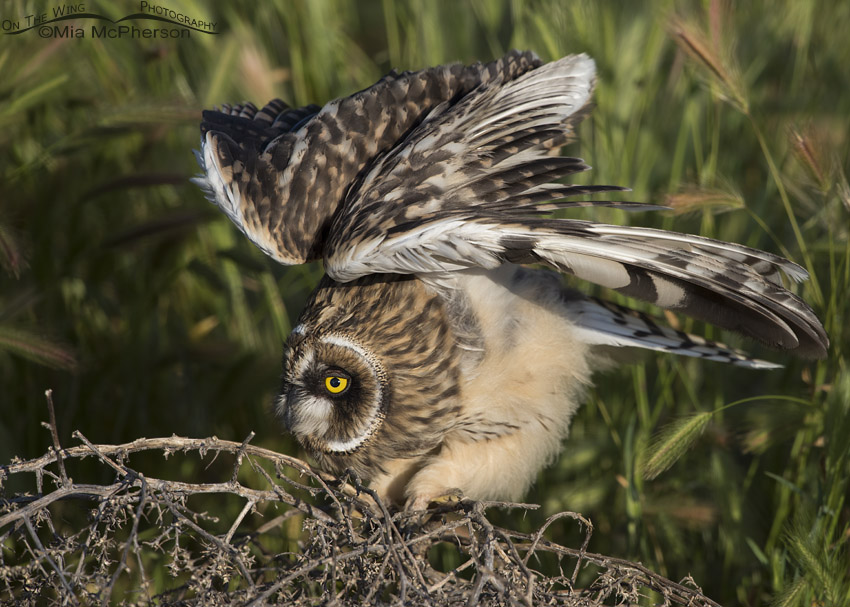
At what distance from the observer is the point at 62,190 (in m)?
2.65

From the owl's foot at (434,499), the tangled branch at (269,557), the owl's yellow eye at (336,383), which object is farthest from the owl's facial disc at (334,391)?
the tangled branch at (269,557)

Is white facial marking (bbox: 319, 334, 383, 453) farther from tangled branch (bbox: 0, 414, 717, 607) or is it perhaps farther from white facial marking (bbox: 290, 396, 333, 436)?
tangled branch (bbox: 0, 414, 717, 607)

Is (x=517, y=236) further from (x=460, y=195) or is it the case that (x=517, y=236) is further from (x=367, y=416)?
(x=367, y=416)

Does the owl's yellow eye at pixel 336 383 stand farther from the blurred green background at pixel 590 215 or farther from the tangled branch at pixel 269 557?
the blurred green background at pixel 590 215

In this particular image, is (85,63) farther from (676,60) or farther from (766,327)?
(766,327)

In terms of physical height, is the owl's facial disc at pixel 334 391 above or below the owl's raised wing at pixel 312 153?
below

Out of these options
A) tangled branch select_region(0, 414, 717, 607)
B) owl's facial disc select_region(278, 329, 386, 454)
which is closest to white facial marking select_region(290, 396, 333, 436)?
owl's facial disc select_region(278, 329, 386, 454)

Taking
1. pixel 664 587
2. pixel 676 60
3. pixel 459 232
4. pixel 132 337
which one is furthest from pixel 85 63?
pixel 664 587

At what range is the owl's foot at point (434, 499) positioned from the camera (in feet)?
7.22

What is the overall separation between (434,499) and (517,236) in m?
0.88

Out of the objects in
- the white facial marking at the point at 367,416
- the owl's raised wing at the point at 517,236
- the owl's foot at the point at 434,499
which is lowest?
the owl's foot at the point at 434,499

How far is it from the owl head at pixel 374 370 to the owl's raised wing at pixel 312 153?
0.69ft

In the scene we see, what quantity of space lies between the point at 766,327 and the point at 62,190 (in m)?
2.16

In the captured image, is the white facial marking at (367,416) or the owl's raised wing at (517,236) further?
the white facial marking at (367,416)
